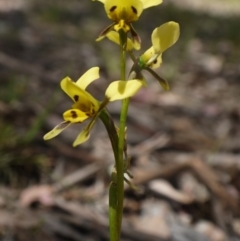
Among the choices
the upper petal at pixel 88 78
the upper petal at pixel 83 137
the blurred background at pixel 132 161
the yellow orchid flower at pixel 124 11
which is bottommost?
the upper petal at pixel 83 137

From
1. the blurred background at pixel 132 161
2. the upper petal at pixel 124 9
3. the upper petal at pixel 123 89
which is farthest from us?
the blurred background at pixel 132 161

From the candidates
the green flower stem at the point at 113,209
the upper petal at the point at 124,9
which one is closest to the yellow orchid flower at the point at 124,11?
the upper petal at the point at 124,9

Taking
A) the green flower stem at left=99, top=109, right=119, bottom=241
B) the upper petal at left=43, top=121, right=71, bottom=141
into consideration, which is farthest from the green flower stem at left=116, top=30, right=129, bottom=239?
the upper petal at left=43, top=121, right=71, bottom=141

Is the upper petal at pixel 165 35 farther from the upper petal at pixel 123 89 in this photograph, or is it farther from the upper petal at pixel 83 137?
the upper petal at pixel 83 137

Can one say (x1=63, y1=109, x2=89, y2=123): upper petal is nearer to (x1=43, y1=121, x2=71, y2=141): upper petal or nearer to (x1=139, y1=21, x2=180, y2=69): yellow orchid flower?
(x1=43, y1=121, x2=71, y2=141): upper petal

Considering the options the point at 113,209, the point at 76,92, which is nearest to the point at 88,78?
the point at 76,92

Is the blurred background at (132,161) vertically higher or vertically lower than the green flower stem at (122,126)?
higher

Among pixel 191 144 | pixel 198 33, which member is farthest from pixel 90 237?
pixel 198 33
